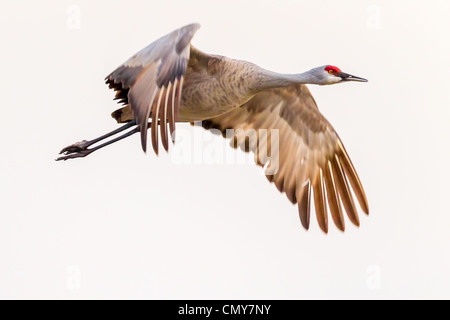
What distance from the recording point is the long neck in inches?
491

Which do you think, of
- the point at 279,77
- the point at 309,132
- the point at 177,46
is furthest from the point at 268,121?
the point at 177,46

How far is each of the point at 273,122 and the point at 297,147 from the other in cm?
48

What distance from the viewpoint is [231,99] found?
12.5 meters

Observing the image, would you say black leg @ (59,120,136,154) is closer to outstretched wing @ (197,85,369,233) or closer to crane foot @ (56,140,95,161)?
crane foot @ (56,140,95,161)

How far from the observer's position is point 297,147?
14000 millimetres

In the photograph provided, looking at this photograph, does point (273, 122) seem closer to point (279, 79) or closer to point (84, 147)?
point (279, 79)

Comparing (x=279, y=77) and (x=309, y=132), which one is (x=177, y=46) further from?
(x=309, y=132)

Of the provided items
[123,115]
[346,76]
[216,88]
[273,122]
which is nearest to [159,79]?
→ [216,88]

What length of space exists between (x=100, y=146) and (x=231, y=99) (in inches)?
79.7

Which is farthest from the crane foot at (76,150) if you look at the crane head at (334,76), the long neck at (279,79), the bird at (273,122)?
the crane head at (334,76)

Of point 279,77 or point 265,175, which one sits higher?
point 279,77

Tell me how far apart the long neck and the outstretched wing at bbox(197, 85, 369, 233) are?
2.91 feet

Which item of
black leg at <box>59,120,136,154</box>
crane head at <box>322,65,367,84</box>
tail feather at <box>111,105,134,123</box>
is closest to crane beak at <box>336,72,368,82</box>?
crane head at <box>322,65,367,84</box>

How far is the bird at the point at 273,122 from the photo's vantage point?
490 inches
